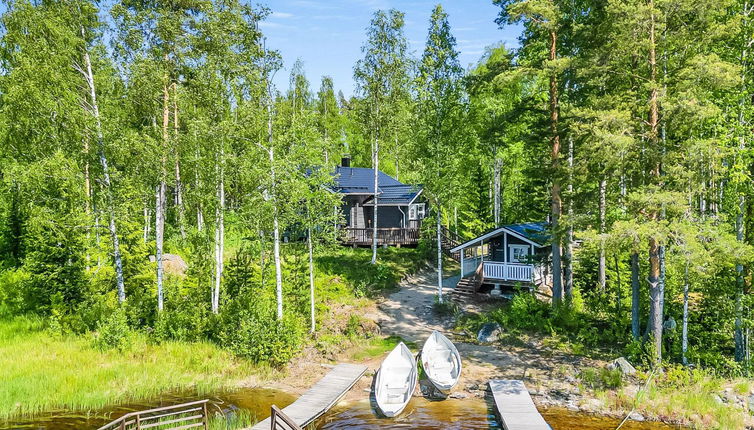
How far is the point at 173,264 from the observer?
24375mm

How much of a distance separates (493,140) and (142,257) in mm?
16716

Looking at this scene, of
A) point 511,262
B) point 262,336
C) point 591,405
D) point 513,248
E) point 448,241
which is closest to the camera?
point 591,405

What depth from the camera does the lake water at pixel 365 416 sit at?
1255 cm

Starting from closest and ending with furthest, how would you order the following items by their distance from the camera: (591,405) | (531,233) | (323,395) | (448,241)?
(591,405) < (323,395) < (531,233) < (448,241)

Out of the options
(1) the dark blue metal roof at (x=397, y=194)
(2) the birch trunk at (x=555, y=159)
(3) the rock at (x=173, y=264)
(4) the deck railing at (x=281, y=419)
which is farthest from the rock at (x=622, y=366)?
(3) the rock at (x=173, y=264)

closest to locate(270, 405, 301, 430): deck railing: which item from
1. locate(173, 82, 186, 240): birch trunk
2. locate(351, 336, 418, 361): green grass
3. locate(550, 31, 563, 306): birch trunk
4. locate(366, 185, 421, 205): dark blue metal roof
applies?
locate(351, 336, 418, 361): green grass

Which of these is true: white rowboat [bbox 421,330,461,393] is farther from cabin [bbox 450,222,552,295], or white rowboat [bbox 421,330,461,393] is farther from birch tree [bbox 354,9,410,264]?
birch tree [bbox 354,9,410,264]

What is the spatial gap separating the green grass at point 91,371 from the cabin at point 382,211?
52.9 ft

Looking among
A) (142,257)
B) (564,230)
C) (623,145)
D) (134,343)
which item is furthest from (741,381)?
(142,257)

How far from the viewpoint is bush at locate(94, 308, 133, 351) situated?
1706cm

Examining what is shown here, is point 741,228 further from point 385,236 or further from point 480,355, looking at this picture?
point 385,236

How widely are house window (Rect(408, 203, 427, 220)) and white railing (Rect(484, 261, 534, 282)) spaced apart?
11811 millimetres

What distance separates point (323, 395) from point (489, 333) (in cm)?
822

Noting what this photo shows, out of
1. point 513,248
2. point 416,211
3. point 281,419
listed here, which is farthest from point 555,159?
point 416,211
